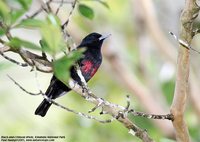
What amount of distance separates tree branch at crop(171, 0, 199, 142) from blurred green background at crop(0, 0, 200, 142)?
1.06 meters

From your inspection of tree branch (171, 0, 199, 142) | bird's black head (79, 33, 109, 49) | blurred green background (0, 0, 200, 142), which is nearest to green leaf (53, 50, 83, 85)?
tree branch (171, 0, 199, 142)

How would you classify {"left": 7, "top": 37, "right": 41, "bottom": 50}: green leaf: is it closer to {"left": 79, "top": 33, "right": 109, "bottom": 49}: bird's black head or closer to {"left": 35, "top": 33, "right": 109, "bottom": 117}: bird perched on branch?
{"left": 35, "top": 33, "right": 109, "bottom": 117}: bird perched on branch

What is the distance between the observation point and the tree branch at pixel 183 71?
1098 mm

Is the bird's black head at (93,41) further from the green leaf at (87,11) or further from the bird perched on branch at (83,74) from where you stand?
the green leaf at (87,11)

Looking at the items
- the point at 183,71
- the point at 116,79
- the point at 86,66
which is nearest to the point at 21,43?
the point at 183,71

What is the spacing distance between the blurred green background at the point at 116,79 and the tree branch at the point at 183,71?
1.06 m

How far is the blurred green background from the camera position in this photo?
7.94 ft

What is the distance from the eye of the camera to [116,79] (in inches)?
93.7

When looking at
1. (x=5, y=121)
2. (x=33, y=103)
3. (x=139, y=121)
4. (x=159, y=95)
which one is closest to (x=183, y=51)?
(x=159, y=95)

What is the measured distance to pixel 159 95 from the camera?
8.34ft

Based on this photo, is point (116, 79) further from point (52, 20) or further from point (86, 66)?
point (52, 20)

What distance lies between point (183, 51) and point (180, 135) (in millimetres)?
207

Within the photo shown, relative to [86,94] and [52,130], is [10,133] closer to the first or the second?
[52,130]

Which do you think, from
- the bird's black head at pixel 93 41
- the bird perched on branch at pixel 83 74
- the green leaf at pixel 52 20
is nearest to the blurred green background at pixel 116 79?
the bird's black head at pixel 93 41
